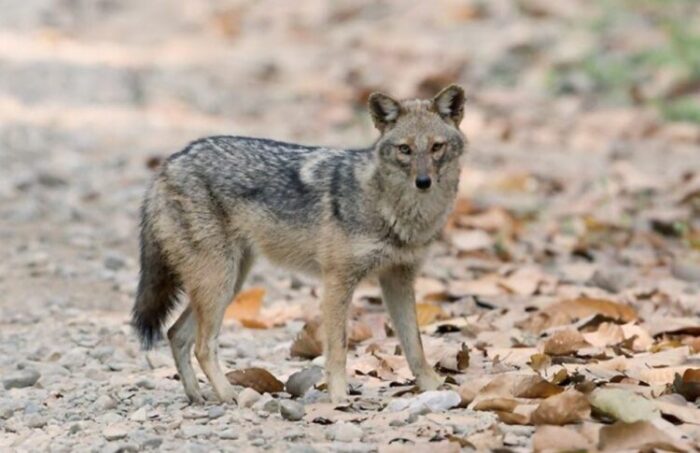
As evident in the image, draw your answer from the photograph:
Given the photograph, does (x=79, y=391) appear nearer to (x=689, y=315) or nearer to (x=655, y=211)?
(x=689, y=315)

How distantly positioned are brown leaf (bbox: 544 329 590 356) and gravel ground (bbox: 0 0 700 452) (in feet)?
2.88

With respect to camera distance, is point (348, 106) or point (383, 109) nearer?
point (383, 109)

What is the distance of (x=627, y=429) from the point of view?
5207 millimetres

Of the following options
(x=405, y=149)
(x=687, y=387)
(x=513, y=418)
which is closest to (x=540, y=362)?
(x=687, y=387)

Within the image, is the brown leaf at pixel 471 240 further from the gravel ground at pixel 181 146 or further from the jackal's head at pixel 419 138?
the jackal's head at pixel 419 138

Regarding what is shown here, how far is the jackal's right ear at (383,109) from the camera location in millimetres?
6984

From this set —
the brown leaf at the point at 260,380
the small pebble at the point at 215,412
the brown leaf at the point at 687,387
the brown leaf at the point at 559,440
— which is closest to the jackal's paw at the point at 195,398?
the brown leaf at the point at 260,380

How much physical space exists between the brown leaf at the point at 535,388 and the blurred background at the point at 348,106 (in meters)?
3.94

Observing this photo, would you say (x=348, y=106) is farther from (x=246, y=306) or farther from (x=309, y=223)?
(x=309, y=223)

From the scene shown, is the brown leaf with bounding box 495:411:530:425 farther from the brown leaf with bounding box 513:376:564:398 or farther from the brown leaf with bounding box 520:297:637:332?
the brown leaf with bounding box 520:297:637:332

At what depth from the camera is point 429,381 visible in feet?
21.8

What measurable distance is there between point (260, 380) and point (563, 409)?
5.74 ft

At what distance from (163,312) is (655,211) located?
5884mm

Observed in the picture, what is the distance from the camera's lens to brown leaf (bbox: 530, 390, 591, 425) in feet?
18.1
